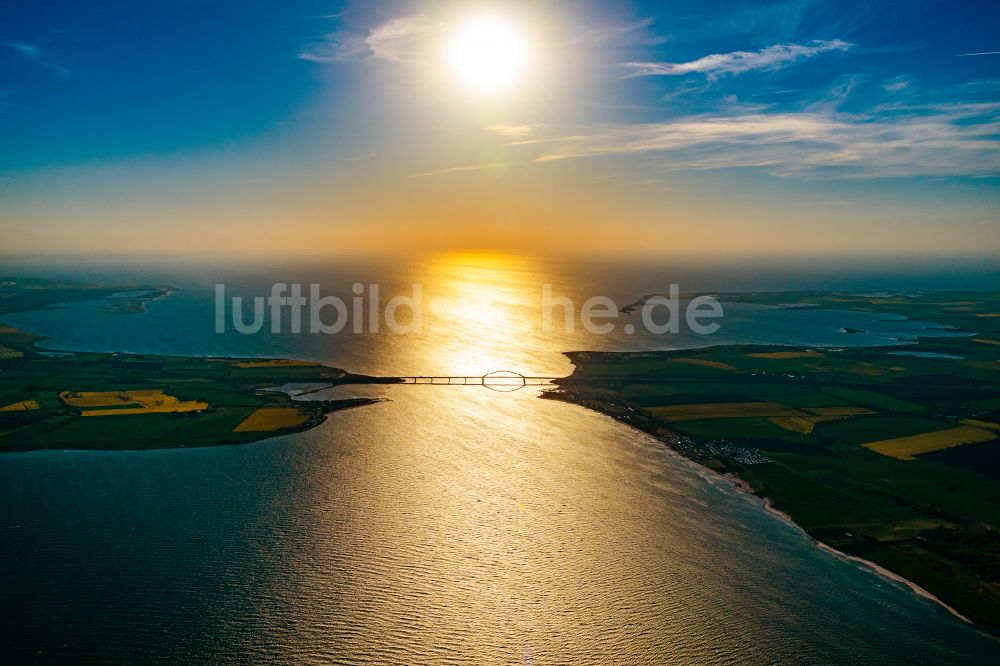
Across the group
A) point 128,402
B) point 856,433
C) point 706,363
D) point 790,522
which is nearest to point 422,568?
point 790,522

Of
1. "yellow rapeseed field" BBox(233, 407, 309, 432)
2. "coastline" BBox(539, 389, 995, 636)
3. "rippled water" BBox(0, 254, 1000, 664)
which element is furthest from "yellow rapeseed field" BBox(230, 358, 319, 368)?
"coastline" BBox(539, 389, 995, 636)

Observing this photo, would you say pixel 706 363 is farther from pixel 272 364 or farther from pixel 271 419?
pixel 272 364

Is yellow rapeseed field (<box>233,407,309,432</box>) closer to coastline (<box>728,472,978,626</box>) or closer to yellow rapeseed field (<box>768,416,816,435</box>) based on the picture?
coastline (<box>728,472,978,626</box>)

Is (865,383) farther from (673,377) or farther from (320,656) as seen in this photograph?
(320,656)

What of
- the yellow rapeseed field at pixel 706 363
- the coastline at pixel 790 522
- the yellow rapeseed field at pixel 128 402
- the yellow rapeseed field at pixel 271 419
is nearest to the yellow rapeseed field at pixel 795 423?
the coastline at pixel 790 522

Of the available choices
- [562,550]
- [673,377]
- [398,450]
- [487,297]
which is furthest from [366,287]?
[562,550]
